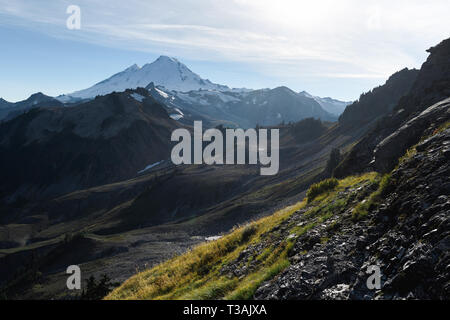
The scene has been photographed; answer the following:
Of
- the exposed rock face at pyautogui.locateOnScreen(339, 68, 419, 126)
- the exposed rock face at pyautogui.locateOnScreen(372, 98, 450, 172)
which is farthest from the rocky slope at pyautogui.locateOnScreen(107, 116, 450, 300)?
the exposed rock face at pyautogui.locateOnScreen(339, 68, 419, 126)

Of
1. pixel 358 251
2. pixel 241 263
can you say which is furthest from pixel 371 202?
pixel 241 263

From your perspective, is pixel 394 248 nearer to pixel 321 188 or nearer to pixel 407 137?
pixel 407 137

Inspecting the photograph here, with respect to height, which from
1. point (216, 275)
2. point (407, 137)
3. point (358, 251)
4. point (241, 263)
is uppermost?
point (407, 137)

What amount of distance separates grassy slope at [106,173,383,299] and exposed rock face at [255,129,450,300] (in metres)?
0.78

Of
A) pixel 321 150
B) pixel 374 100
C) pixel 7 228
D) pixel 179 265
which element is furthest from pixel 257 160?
pixel 179 265

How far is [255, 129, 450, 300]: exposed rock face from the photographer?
24.0 ft

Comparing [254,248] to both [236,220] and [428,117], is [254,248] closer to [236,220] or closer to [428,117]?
[428,117]

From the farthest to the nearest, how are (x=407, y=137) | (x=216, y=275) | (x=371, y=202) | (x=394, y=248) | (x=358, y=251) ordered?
1. (x=407, y=137)
2. (x=216, y=275)
3. (x=371, y=202)
4. (x=358, y=251)
5. (x=394, y=248)

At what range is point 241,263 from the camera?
13266 mm

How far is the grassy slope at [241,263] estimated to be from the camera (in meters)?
10.7

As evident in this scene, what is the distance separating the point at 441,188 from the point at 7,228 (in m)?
149

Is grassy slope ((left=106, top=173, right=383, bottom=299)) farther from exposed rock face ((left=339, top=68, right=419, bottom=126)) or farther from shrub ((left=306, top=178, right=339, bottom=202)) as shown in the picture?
exposed rock face ((left=339, top=68, right=419, bottom=126))

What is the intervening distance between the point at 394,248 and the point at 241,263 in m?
6.47

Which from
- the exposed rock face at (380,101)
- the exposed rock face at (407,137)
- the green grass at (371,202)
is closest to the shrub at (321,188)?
the exposed rock face at (407,137)
